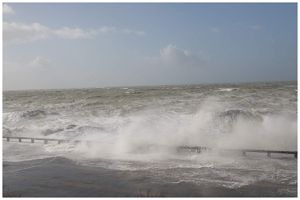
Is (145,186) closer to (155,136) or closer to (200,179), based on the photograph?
(200,179)

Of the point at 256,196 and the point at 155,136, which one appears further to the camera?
the point at 155,136

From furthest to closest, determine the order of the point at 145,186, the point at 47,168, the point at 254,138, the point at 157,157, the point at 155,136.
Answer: the point at 155,136
the point at 254,138
the point at 157,157
the point at 47,168
the point at 145,186

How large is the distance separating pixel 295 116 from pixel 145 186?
24.6 m

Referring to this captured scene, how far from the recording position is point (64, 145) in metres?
21.4

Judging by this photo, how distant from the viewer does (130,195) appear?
427 inches

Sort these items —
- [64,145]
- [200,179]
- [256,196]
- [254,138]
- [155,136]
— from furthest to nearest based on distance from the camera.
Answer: [155,136] < [254,138] < [64,145] < [200,179] < [256,196]

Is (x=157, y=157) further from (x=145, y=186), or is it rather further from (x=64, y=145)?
(x=64, y=145)

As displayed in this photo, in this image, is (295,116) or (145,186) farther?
(295,116)

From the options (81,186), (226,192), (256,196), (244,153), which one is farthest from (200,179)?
(244,153)

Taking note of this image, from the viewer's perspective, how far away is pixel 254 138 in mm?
22969

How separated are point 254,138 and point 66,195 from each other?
50.4 feet

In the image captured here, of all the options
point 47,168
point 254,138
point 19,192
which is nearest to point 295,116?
point 254,138

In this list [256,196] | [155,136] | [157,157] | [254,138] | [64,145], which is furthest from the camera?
[155,136]

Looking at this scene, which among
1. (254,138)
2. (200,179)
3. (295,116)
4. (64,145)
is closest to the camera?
(200,179)
